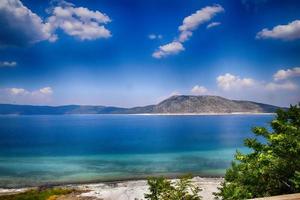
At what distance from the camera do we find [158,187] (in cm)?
966

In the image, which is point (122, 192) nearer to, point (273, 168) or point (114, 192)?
point (114, 192)

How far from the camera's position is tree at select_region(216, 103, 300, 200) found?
9398 millimetres

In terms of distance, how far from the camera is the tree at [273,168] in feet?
30.8

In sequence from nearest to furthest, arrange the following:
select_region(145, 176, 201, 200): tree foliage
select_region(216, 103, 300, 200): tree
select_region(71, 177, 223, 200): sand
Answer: select_region(145, 176, 201, 200): tree foliage
select_region(216, 103, 300, 200): tree
select_region(71, 177, 223, 200): sand

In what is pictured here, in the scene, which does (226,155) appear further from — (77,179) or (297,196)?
(297,196)

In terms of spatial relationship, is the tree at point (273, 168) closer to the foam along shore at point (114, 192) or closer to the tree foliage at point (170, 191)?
the tree foliage at point (170, 191)

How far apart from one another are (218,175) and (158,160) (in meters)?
15.9

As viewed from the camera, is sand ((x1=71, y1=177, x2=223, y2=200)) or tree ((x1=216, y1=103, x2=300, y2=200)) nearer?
tree ((x1=216, y1=103, x2=300, y2=200))

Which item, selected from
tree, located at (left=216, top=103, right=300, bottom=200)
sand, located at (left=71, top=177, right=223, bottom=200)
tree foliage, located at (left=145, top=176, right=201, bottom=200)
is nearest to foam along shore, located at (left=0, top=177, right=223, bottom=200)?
sand, located at (left=71, top=177, right=223, bottom=200)

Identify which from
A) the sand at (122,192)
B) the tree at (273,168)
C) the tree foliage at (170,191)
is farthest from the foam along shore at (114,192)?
the tree foliage at (170,191)

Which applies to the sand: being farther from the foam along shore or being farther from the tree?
the tree

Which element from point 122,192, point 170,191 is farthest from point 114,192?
point 170,191

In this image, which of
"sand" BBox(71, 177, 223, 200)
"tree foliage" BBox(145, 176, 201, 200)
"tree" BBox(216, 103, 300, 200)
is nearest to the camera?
"tree foliage" BBox(145, 176, 201, 200)

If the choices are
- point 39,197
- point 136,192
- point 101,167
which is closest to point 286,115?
Result: point 136,192
